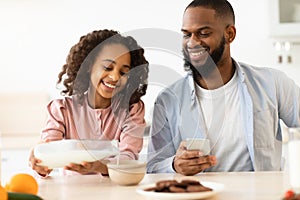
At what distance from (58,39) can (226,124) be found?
6.99 ft

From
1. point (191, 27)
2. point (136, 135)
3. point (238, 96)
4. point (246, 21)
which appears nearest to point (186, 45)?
point (191, 27)

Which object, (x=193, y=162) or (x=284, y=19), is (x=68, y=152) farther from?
(x=284, y=19)

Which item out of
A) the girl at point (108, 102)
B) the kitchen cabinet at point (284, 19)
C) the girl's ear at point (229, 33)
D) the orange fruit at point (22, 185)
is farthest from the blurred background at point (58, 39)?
the orange fruit at point (22, 185)

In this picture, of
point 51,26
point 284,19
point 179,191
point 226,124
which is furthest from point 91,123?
point 51,26

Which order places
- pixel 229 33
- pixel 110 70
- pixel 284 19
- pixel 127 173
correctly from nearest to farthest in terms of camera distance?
1. pixel 127 173
2. pixel 110 70
3. pixel 229 33
4. pixel 284 19

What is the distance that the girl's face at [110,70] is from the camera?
6.12 ft

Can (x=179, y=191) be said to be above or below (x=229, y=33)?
below

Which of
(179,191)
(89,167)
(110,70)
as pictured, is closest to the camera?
(179,191)

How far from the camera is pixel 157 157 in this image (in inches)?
80.6

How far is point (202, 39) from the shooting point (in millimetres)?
2154

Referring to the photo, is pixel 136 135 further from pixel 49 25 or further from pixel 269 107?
pixel 49 25

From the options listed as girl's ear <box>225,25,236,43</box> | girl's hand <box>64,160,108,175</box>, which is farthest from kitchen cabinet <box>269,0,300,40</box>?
girl's hand <box>64,160,108,175</box>

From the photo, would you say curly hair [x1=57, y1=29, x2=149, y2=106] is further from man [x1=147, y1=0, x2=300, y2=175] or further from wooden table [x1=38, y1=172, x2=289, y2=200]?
wooden table [x1=38, y1=172, x2=289, y2=200]

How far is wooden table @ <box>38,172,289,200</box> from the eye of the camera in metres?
1.39
